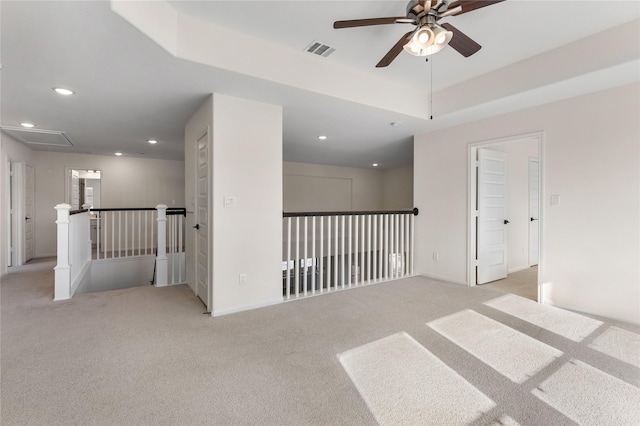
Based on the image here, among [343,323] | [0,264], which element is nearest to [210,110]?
[343,323]

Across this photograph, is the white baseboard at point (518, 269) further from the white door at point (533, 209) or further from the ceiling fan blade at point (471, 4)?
the ceiling fan blade at point (471, 4)

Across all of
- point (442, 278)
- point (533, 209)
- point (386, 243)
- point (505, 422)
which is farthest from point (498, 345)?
point (533, 209)

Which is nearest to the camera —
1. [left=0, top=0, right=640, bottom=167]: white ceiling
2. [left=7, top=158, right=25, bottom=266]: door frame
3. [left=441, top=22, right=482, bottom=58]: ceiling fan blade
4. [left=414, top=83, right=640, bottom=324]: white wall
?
[left=441, top=22, right=482, bottom=58]: ceiling fan blade

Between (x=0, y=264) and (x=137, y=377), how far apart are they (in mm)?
4493

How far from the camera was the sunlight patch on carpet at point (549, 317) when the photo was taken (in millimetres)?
2525

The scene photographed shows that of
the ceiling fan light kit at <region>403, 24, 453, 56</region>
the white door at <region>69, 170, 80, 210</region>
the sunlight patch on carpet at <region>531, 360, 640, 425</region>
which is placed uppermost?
the ceiling fan light kit at <region>403, 24, 453, 56</region>

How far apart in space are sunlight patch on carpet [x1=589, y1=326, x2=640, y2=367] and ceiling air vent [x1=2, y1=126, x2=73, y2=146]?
7.07 metres

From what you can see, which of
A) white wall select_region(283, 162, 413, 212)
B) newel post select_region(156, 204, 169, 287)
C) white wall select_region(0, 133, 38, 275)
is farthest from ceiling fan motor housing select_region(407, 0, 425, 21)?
white wall select_region(283, 162, 413, 212)

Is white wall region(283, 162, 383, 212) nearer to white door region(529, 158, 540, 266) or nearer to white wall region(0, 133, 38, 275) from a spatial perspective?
white door region(529, 158, 540, 266)

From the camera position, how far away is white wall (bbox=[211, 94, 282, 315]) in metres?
2.94

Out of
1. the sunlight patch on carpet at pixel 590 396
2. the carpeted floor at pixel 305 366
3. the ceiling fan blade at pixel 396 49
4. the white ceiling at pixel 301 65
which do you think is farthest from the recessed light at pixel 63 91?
the sunlight patch on carpet at pixel 590 396

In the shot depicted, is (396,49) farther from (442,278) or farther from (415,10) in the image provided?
(442,278)

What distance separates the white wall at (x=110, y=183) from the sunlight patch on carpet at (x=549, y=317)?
7.12 metres

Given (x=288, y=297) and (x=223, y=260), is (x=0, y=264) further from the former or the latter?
(x=288, y=297)
